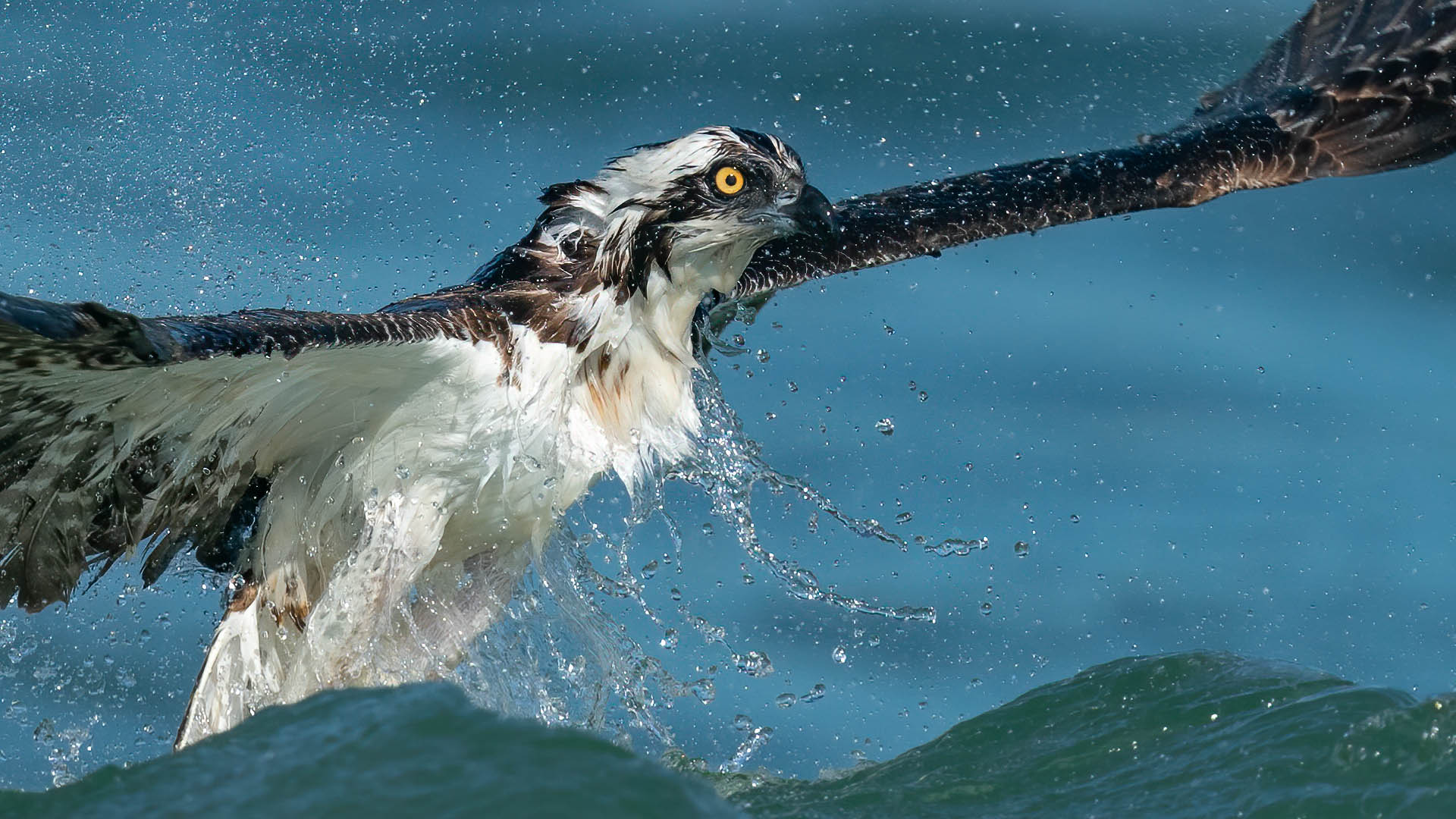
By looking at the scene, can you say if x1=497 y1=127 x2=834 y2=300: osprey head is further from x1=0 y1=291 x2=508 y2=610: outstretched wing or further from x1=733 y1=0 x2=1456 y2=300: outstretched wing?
x1=733 y1=0 x2=1456 y2=300: outstretched wing

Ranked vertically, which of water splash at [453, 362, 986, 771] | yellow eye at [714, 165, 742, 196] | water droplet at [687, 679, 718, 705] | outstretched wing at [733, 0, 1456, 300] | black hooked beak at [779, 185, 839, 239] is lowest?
water droplet at [687, 679, 718, 705]

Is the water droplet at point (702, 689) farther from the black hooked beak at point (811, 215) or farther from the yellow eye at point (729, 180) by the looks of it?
the yellow eye at point (729, 180)

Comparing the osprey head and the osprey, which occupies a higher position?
the osprey head

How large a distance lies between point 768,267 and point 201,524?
3033mm

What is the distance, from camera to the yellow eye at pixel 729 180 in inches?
242

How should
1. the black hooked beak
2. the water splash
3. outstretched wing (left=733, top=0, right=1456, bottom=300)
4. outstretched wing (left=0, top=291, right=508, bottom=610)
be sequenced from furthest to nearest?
1. outstretched wing (left=733, top=0, right=1456, bottom=300)
2. the water splash
3. the black hooked beak
4. outstretched wing (left=0, top=291, right=508, bottom=610)

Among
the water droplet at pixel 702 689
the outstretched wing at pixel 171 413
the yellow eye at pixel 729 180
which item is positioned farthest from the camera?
the water droplet at pixel 702 689

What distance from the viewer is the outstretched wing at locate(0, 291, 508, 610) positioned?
4.68m

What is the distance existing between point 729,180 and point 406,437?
65.1 inches

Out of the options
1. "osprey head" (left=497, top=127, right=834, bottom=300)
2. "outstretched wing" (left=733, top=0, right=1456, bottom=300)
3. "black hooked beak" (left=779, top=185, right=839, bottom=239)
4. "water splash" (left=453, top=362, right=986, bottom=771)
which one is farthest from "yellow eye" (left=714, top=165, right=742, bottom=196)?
"outstretched wing" (left=733, top=0, right=1456, bottom=300)

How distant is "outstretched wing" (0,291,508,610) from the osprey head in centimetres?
53

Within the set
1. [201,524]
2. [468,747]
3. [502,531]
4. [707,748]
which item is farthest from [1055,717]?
[201,524]

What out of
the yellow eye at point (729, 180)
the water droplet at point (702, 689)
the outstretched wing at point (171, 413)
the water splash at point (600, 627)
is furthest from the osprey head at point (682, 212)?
→ the water droplet at point (702, 689)

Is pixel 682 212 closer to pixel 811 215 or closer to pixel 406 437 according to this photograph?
pixel 811 215
